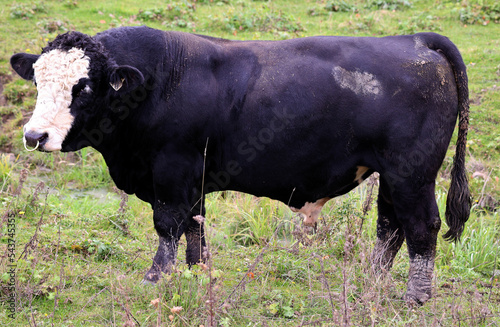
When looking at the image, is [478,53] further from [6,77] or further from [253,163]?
[6,77]

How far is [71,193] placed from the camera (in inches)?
314

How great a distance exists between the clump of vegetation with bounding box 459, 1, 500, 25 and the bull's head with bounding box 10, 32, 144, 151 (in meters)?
9.54

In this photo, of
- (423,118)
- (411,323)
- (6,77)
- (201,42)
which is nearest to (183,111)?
(201,42)

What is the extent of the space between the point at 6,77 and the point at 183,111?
6378 mm

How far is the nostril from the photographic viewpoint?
4.12m

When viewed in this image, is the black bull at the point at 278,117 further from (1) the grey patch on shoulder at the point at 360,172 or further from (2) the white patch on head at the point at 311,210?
(2) the white patch on head at the point at 311,210

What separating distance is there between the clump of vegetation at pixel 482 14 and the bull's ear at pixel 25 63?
9.72 meters

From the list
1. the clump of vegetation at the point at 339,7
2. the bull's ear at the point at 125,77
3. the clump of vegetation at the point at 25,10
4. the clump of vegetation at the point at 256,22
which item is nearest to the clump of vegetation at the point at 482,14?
the clump of vegetation at the point at 339,7

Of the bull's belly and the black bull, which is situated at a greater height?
the black bull

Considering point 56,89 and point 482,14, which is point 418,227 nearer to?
point 56,89

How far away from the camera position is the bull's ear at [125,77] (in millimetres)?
4352

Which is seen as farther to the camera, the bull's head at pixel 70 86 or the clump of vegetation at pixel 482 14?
the clump of vegetation at pixel 482 14

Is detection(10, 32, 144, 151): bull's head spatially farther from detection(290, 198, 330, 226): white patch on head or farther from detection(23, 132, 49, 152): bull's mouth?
detection(290, 198, 330, 226): white patch on head

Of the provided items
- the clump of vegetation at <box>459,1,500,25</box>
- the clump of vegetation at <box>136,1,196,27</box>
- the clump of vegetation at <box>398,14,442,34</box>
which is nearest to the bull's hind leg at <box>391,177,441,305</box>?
the clump of vegetation at <box>398,14,442,34</box>
